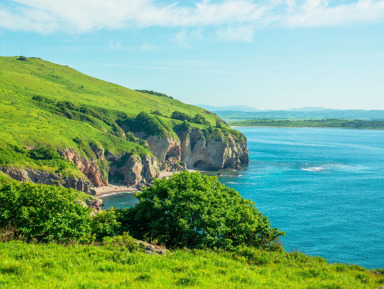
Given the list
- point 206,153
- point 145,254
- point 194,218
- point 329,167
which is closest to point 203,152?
point 206,153

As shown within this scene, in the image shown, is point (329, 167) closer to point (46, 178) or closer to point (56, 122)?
point (56, 122)

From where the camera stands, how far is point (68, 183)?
94.7 m

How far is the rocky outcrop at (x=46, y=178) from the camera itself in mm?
84738

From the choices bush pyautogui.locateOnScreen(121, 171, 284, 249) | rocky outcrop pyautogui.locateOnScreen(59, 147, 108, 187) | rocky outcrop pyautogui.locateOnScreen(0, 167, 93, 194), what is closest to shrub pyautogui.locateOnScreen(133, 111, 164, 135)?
rocky outcrop pyautogui.locateOnScreen(59, 147, 108, 187)

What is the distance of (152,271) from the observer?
850 inches

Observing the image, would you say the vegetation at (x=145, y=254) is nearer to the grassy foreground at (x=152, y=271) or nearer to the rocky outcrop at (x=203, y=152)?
the grassy foreground at (x=152, y=271)

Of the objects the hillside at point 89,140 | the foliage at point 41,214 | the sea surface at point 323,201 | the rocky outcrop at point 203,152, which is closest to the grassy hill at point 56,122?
A: the hillside at point 89,140

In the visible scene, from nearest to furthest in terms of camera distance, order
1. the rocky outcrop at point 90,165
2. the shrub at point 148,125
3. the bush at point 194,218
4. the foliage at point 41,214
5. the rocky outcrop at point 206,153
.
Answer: the foliage at point 41,214, the bush at point 194,218, the rocky outcrop at point 90,165, the shrub at point 148,125, the rocky outcrop at point 206,153

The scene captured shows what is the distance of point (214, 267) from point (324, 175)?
417 feet

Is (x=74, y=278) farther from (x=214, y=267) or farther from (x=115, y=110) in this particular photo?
(x=115, y=110)

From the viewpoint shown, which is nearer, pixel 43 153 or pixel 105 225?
pixel 105 225

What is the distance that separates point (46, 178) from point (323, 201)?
8115 centimetres

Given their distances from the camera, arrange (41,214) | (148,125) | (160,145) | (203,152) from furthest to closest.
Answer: (203,152), (148,125), (160,145), (41,214)

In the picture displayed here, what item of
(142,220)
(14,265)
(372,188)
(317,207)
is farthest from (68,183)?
(372,188)
